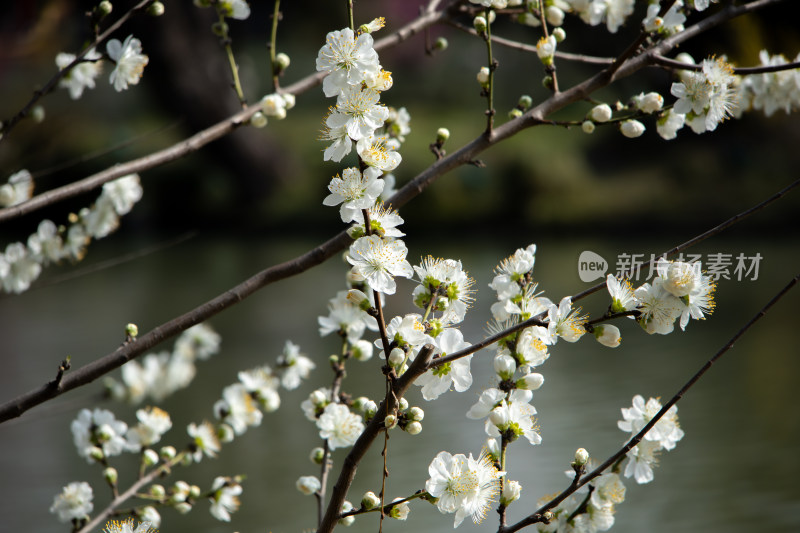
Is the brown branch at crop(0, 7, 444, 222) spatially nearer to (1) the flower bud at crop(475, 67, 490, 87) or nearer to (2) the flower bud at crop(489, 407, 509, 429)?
(1) the flower bud at crop(475, 67, 490, 87)

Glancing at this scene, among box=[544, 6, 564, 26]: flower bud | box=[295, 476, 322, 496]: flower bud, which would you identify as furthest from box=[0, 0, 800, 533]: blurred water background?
box=[544, 6, 564, 26]: flower bud

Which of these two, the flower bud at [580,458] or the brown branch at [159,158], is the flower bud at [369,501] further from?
the brown branch at [159,158]

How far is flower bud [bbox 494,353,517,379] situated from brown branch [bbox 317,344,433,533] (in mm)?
→ 44

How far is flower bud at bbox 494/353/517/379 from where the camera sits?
329 mm

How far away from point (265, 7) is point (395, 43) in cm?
405

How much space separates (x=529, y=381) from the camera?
1.09 feet

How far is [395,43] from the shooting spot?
486mm

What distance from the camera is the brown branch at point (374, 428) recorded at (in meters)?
0.29

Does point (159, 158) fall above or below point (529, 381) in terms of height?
above

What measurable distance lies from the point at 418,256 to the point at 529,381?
157cm

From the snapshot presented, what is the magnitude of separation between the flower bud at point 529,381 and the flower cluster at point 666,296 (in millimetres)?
42

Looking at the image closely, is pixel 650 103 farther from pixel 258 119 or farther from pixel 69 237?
pixel 69 237

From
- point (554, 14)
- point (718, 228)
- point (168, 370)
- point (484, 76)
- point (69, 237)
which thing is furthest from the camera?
point (168, 370)

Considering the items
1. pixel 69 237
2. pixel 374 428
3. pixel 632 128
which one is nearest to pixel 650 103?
pixel 632 128
